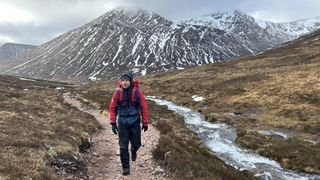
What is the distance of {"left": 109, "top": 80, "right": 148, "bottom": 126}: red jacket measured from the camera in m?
14.5

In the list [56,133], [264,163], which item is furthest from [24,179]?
[264,163]

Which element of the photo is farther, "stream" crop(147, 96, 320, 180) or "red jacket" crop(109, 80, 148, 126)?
"stream" crop(147, 96, 320, 180)

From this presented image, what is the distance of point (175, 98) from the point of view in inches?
2810

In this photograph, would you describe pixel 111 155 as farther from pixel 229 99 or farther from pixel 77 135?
pixel 229 99

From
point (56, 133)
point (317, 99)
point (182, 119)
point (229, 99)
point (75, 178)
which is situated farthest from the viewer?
point (229, 99)

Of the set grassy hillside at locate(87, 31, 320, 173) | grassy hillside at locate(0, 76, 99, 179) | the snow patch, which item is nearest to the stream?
grassy hillside at locate(87, 31, 320, 173)

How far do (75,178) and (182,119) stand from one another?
33.0 meters

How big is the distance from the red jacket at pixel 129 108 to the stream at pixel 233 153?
39.9ft

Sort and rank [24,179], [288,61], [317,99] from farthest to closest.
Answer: [288,61] < [317,99] < [24,179]

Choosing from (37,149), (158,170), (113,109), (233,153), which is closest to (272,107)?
(233,153)

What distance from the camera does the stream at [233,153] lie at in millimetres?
26125

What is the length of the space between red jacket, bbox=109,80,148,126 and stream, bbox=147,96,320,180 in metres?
12.2

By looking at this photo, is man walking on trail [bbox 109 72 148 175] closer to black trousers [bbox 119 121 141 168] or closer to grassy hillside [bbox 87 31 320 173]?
black trousers [bbox 119 121 141 168]

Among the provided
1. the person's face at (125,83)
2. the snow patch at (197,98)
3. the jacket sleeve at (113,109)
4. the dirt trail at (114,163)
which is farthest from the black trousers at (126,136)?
the snow patch at (197,98)
